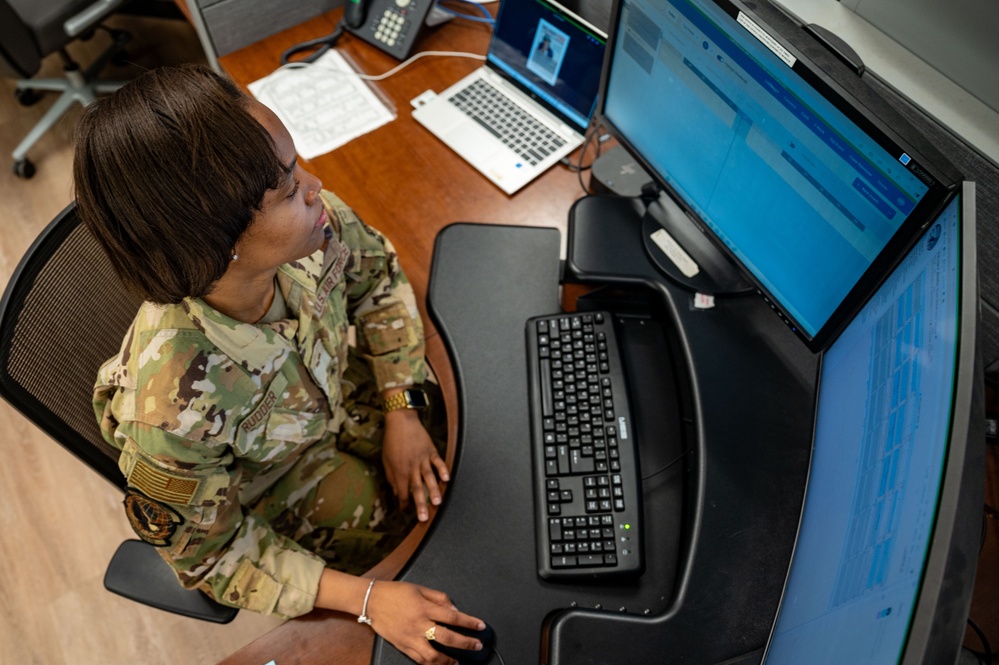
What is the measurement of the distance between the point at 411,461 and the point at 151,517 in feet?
1.21

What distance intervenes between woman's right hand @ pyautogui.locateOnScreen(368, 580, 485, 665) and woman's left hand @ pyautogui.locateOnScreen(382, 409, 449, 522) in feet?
0.40

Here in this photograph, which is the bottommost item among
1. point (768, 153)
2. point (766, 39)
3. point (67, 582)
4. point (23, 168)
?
point (67, 582)

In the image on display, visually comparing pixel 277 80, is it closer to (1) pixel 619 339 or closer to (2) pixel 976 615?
(1) pixel 619 339

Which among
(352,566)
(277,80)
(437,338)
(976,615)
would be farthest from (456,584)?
(277,80)

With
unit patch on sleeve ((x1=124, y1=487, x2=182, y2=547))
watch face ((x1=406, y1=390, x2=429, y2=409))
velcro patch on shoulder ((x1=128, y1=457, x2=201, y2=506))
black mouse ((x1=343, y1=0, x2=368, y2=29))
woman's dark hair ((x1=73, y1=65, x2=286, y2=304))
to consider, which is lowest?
watch face ((x1=406, y1=390, x2=429, y2=409))

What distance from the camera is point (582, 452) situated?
1002 mm

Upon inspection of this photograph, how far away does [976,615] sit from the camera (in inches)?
35.0

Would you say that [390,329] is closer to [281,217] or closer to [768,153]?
[281,217]

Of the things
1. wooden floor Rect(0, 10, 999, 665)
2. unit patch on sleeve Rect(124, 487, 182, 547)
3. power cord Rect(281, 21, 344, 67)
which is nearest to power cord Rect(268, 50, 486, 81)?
power cord Rect(281, 21, 344, 67)

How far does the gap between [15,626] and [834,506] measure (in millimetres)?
1738

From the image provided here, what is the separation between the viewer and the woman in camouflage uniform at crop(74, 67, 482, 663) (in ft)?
2.37

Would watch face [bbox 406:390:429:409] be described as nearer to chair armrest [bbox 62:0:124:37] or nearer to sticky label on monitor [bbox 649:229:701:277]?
sticky label on monitor [bbox 649:229:701:277]

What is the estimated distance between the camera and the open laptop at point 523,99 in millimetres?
→ 1283

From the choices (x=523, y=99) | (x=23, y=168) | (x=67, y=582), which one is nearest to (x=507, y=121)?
(x=523, y=99)
